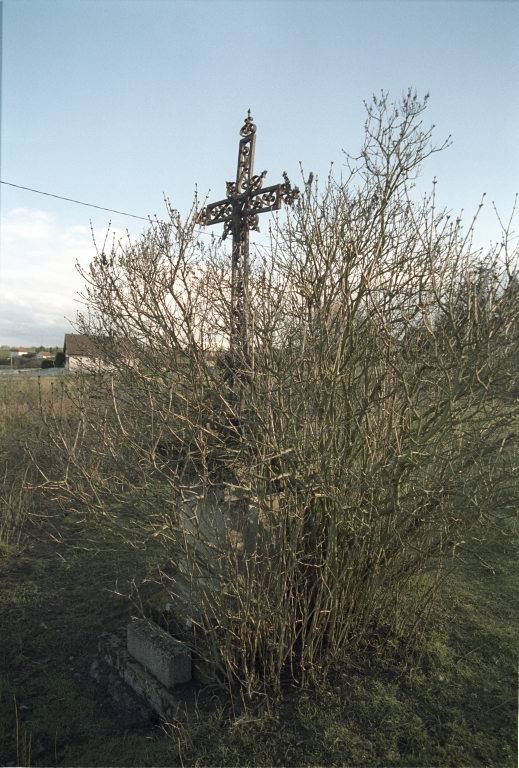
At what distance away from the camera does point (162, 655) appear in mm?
3449

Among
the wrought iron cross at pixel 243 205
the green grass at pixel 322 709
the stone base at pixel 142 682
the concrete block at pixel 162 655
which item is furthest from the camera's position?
→ the wrought iron cross at pixel 243 205

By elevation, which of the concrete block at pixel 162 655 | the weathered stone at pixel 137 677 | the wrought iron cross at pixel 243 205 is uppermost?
the wrought iron cross at pixel 243 205

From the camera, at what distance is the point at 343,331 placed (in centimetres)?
→ 319

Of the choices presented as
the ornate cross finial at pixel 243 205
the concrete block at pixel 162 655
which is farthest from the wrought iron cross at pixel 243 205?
the concrete block at pixel 162 655

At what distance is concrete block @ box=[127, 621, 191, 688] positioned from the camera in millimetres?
3424

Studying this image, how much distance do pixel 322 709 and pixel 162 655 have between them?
1.09 meters

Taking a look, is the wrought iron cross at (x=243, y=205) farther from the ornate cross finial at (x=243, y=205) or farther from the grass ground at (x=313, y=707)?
the grass ground at (x=313, y=707)

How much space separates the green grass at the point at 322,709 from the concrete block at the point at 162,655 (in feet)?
0.78

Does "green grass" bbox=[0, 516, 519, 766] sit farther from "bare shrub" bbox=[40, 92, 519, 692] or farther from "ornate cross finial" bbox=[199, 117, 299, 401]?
"ornate cross finial" bbox=[199, 117, 299, 401]

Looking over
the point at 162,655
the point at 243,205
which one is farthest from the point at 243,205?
the point at 162,655

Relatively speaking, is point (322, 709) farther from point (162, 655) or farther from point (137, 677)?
point (137, 677)

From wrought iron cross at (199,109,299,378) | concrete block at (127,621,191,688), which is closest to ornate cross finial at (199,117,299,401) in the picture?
wrought iron cross at (199,109,299,378)

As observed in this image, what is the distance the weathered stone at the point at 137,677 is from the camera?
10.7ft

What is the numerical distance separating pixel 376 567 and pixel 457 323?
1.57 m
